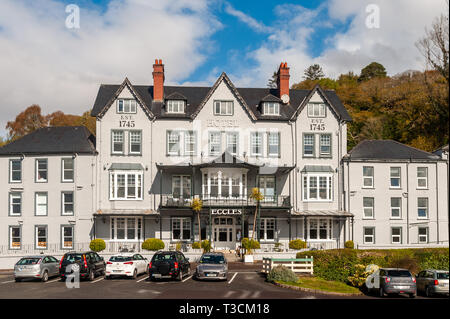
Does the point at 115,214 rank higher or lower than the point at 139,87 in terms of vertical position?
lower

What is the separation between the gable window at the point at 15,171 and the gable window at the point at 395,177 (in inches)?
1269

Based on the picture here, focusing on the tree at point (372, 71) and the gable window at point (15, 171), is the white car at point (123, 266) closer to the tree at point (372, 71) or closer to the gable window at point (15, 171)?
the gable window at point (15, 171)

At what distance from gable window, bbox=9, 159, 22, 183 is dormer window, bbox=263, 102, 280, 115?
2179cm

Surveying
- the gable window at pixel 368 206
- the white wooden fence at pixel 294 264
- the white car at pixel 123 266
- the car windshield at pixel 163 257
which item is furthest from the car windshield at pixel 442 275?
the gable window at pixel 368 206

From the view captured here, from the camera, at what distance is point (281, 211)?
145ft

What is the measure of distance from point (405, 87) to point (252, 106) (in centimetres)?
3567

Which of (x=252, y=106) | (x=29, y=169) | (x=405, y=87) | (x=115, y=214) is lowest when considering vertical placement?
(x=115, y=214)

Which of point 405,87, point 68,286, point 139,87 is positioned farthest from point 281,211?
point 405,87

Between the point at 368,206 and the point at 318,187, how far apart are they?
15.4 ft

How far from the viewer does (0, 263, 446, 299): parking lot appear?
76.4 feet

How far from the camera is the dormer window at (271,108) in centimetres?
4594

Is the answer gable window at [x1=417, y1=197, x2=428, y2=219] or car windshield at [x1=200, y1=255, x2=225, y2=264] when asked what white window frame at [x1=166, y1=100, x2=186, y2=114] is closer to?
car windshield at [x1=200, y1=255, x2=225, y2=264]

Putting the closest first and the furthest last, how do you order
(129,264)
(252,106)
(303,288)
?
(303,288) → (129,264) → (252,106)

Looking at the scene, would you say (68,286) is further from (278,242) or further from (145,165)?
(278,242)
